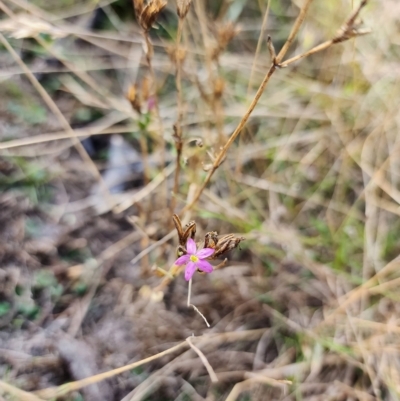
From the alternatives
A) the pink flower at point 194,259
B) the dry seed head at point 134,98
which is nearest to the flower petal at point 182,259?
the pink flower at point 194,259

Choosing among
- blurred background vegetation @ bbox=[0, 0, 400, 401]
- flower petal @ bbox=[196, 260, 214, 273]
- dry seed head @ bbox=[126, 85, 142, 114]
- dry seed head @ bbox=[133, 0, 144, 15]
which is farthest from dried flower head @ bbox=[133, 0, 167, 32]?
flower petal @ bbox=[196, 260, 214, 273]

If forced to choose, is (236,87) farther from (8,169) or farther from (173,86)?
(8,169)

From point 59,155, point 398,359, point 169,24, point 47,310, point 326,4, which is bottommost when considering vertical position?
point 398,359

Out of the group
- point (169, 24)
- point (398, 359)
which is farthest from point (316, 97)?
point (398, 359)

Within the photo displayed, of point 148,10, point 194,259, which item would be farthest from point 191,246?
point 148,10

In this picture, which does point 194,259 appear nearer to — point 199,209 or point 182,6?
point 199,209

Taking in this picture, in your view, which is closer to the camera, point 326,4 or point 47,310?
point 47,310

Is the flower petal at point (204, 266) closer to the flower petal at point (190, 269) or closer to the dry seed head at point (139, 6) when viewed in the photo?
the flower petal at point (190, 269)

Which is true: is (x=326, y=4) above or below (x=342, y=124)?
above
